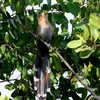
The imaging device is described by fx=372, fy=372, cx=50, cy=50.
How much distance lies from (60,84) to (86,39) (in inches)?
47.6

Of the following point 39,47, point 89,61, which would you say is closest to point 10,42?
point 39,47

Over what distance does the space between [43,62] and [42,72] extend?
109 mm

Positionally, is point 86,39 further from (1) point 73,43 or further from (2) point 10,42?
(2) point 10,42

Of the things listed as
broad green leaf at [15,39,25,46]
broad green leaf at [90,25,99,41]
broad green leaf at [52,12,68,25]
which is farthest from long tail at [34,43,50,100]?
broad green leaf at [90,25,99,41]

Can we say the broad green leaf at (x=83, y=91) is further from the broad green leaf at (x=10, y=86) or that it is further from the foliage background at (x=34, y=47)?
the broad green leaf at (x=10, y=86)

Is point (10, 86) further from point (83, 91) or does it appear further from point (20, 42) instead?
point (83, 91)

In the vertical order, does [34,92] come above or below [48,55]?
below

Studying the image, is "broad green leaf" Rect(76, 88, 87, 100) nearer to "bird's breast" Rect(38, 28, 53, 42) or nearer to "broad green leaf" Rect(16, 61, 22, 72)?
"bird's breast" Rect(38, 28, 53, 42)

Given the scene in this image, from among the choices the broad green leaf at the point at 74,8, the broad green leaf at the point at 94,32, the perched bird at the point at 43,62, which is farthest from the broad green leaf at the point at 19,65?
the broad green leaf at the point at 94,32

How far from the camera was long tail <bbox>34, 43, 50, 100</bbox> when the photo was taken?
2.88 meters

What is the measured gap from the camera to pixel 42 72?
10.1 feet

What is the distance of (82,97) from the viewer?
3289 millimetres

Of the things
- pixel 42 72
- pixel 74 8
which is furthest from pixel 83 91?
pixel 74 8

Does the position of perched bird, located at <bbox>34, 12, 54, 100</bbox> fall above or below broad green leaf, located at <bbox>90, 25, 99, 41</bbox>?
below
